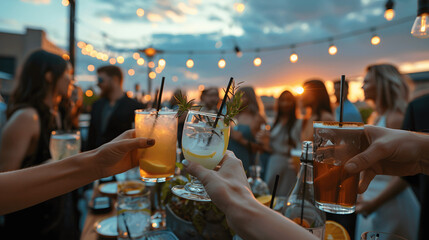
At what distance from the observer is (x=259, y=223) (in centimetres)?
71

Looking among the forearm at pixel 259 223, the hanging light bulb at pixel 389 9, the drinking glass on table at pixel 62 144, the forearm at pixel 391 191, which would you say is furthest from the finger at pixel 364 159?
the hanging light bulb at pixel 389 9

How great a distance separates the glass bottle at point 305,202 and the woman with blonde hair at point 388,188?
1.76 metres

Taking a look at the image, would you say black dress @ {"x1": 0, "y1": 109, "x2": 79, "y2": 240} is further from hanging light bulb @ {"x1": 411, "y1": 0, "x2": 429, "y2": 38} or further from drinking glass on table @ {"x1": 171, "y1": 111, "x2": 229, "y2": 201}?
hanging light bulb @ {"x1": 411, "y1": 0, "x2": 429, "y2": 38}

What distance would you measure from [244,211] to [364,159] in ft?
1.86

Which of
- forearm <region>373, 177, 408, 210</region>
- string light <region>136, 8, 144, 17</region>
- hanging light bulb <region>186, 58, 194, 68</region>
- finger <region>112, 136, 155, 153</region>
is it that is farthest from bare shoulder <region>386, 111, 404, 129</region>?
string light <region>136, 8, 144, 17</region>

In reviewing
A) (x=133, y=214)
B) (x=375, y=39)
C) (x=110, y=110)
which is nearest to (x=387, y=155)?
(x=133, y=214)

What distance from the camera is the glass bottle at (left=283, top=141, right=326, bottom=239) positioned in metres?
1.16

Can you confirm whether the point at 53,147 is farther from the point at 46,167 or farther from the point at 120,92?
the point at 120,92

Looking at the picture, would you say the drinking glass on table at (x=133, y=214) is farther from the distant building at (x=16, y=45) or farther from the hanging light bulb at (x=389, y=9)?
the distant building at (x=16, y=45)

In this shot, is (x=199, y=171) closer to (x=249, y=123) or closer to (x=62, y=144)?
(x=62, y=144)

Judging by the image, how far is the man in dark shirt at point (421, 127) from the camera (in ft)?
6.44

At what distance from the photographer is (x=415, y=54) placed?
4.21m

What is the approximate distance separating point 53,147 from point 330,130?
2.24 meters

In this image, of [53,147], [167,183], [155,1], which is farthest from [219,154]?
[155,1]
